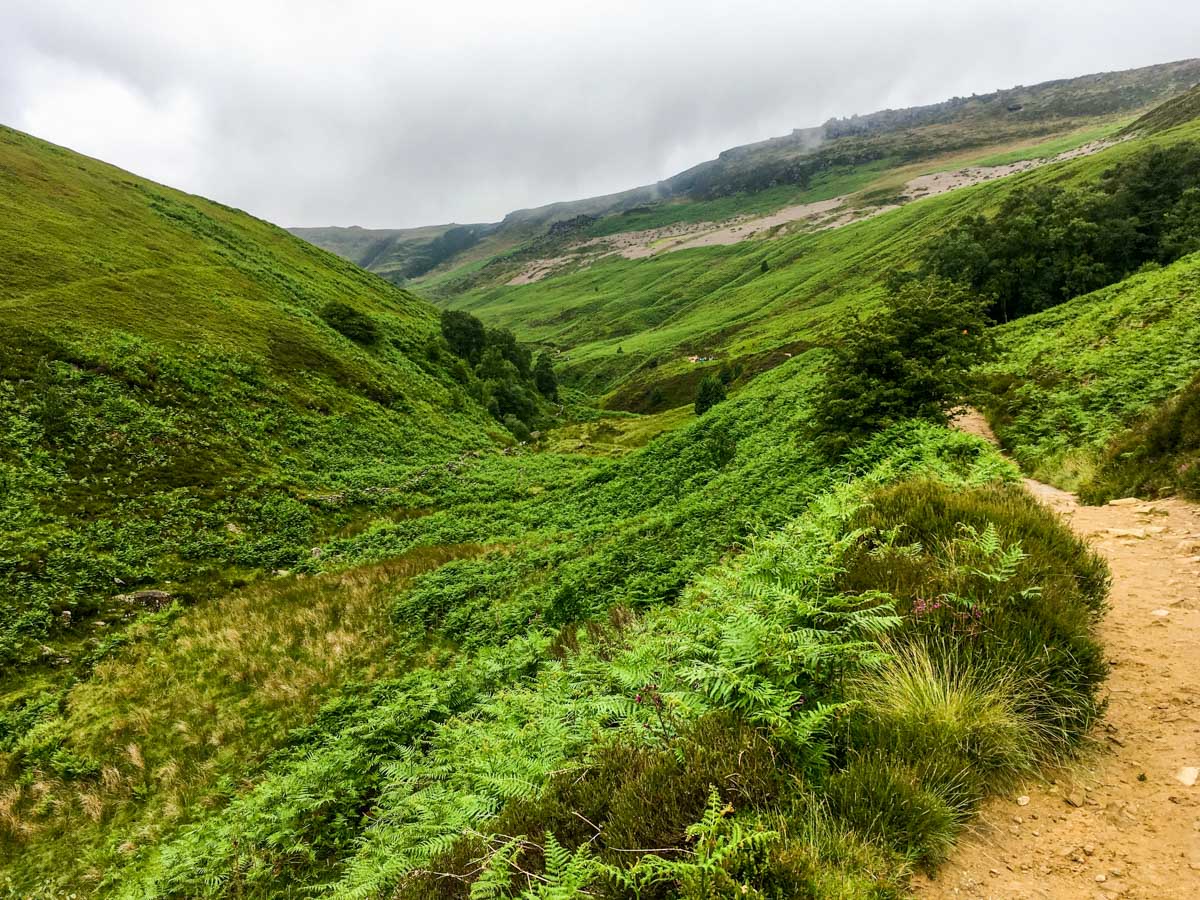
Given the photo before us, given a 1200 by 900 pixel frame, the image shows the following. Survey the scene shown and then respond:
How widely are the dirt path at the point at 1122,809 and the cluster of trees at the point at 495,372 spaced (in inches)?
2061

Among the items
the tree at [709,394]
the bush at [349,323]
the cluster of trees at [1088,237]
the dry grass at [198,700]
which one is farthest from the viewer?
the tree at [709,394]

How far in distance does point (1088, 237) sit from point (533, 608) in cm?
6217

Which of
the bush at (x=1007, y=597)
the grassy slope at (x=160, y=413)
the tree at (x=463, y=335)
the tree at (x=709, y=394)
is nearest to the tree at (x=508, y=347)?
the tree at (x=463, y=335)

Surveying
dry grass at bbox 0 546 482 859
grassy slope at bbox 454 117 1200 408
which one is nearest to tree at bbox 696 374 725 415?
grassy slope at bbox 454 117 1200 408

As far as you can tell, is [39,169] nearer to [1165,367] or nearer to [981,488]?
[981,488]

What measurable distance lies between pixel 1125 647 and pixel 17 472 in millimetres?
31768

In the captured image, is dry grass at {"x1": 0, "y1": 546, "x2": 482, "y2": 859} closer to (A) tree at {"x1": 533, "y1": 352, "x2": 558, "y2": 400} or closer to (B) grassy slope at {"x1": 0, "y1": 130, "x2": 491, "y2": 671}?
(B) grassy slope at {"x1": 0, "y1": 130, "x2": 491, "y2": 671}

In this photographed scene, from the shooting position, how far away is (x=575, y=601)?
44.1ft

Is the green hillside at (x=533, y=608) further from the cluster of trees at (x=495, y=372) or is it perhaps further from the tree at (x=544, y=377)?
the tree at (x=544, y=377)

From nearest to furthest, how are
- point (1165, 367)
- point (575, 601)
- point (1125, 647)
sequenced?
point (1125, 647)
point (575, 601)
point (1165, 367)

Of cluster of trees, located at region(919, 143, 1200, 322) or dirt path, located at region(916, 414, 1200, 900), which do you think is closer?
dirt path, located at region(916, 414, 1200, 900)

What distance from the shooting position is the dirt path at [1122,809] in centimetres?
310

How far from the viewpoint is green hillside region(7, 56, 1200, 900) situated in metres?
3.75

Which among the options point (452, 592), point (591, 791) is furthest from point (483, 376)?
point (591, 791)
